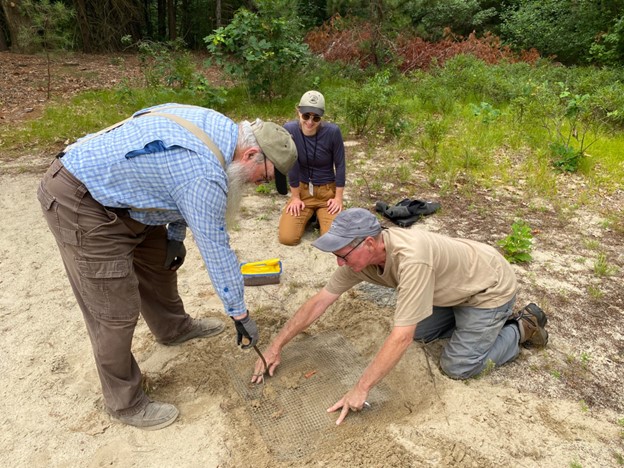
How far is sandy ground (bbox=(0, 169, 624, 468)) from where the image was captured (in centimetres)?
227

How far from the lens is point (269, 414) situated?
250 centimetres

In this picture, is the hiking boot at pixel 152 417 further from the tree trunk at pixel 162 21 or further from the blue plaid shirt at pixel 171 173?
the tree trunk at pixel 162 21

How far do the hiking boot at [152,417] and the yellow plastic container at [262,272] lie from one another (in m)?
1.28

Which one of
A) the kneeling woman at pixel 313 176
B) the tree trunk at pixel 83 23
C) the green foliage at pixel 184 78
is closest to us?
the kneeling woman at pixel 313 176

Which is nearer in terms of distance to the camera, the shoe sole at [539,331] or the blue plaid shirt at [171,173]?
the blue plaid shirt at [171,173]

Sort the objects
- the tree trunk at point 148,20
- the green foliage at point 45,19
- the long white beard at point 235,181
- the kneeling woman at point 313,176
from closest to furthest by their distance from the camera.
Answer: the long white beard at point 235,181
the kneeling woman at point 313,176
the green foliage at point 45,19
the tree trunk at point 148,20

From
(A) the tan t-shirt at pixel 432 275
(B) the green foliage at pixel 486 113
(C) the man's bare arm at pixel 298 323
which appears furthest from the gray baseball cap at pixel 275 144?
(B) the green foliage at pixel 486 113

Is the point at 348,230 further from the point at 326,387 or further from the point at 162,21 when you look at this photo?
the point at 162,21

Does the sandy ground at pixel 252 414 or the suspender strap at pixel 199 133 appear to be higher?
the suspender strap at pixel 199 133

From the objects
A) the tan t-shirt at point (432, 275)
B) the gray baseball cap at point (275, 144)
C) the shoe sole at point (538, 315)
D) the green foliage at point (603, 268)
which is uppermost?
the gray baseball cap at point (275, 144)

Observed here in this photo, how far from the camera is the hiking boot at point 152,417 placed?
243 cm

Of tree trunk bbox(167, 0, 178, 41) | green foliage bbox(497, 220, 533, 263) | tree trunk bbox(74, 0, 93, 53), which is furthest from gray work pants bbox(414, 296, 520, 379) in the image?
tree trunk bbox(167, 0, 178, 41)

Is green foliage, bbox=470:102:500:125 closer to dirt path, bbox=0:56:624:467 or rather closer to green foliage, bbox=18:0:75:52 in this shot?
dirt path, bbox=0:56:624:467

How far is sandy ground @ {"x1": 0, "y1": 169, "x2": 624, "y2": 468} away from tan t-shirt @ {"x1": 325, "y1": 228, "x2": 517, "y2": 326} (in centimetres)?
54
